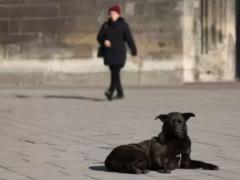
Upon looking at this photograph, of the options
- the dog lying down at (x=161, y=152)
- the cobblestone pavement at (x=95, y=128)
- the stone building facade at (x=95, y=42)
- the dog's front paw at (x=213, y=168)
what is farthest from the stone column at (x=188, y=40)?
the dog lying down at (x=161, y=152)

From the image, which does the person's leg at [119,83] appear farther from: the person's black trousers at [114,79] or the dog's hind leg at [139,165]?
the dog's hind leg at [139,165]

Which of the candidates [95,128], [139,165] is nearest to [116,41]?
[95,128]

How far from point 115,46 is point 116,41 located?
0.36ft

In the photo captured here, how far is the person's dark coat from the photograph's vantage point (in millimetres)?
14828

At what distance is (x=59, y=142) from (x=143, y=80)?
28.0ft

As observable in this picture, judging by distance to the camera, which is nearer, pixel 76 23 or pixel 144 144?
pixel 144 144

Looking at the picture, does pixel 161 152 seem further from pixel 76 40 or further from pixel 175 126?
pixel 76 40

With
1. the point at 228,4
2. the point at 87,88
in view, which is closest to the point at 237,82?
the point at 228,4

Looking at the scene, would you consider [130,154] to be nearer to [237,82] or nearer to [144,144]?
[144,144]

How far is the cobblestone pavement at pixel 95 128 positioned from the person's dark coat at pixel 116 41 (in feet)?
2.65

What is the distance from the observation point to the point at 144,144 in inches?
272

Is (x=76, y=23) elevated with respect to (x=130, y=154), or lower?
elevated

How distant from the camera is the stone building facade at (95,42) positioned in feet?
57.7

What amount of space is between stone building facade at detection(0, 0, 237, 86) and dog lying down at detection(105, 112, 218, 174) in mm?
10727
